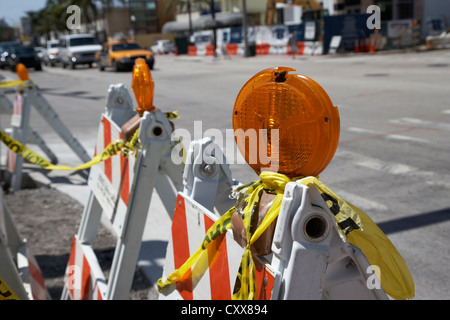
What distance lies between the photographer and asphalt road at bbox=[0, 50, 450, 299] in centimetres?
451

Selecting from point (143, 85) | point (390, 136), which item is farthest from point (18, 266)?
point (390, 136)

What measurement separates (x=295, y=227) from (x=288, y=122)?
290mm

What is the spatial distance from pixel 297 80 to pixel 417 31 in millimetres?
34802

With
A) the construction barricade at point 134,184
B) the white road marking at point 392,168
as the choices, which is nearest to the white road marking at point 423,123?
the white road marking at point 392,168

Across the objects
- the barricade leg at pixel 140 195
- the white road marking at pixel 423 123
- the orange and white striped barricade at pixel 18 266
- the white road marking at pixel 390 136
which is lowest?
the white road marking at pixel 390 136

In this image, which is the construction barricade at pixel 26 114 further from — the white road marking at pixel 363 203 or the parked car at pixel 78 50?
the parked car at pixel 78 50

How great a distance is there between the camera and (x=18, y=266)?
3.73 m

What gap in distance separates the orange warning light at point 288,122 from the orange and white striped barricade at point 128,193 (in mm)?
1295

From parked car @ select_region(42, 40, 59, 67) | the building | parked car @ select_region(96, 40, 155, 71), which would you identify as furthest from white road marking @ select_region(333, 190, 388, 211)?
the building

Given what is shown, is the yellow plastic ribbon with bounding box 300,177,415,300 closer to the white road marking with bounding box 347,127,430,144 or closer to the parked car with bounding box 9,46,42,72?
the white road marking with bounding box 347,127,430,144

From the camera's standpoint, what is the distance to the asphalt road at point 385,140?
4.51 m

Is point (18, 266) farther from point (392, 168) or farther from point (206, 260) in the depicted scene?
point (392, 168)
